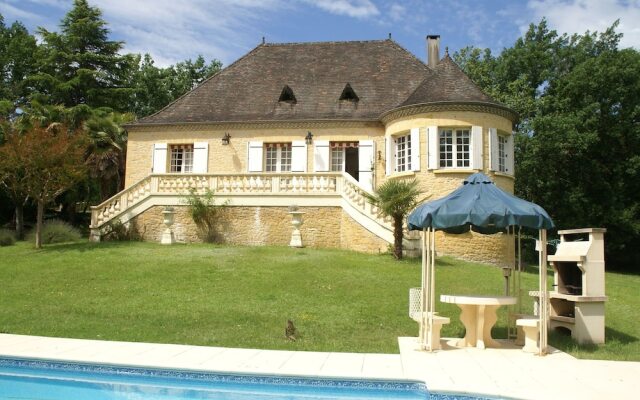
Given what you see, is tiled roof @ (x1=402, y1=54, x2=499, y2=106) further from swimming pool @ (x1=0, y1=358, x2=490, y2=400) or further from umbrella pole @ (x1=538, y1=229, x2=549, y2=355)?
swimming pool @ (x1=0, y1=358, x2=490, y2=400)

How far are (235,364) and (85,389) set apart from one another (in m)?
1.84

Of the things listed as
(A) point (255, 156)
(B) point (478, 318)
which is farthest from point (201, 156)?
(B) point (478, 318)

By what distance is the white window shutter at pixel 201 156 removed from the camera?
2134 cm

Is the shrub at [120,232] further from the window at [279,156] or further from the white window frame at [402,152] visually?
the white window frame at [402,152]

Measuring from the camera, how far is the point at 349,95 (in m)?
21.6

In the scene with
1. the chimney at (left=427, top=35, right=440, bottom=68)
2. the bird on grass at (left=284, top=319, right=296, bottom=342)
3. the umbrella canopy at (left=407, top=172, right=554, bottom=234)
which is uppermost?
the chimney at (left=427, top=35, right=440, bottom=68)

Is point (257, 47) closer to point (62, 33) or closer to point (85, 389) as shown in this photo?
point (62, 33)

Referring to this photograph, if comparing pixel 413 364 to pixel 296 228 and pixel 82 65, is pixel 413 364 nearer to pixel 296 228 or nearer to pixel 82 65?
pixel 296 228

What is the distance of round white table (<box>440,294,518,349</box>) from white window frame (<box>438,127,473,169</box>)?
10.1 meters

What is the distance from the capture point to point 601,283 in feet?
28.7

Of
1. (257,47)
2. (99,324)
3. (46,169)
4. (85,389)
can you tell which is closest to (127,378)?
(85,389)

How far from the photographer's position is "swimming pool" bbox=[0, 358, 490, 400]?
20.4ft

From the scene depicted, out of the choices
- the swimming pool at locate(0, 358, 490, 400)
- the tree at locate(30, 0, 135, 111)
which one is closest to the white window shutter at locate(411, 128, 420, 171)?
the swimming pool at locate(0, 358, 490, 400)

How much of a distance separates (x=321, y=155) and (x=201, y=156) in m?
4.83
